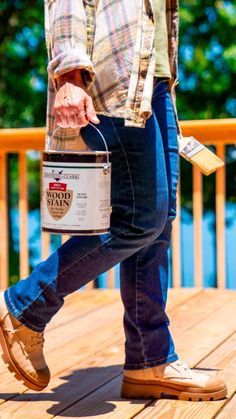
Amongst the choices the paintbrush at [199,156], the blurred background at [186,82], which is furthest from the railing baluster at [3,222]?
the blurred background at [186,82]

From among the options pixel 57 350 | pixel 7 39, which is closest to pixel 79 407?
pixel 57 350

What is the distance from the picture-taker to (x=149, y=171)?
83.7 inches

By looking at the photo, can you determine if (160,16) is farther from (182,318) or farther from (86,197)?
(182,318)

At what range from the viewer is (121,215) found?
2.13 metres

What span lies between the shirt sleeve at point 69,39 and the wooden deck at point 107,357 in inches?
34.7

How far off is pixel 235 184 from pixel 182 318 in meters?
8.32

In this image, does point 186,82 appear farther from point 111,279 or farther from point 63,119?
point 63,119

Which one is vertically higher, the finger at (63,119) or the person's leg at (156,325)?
the finger at (63,119)

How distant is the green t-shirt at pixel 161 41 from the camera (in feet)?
7.15

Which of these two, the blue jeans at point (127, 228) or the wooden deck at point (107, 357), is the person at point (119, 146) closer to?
the blue jeans at point (127, 228)

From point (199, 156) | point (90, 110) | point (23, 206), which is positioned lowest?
point (23, 206)

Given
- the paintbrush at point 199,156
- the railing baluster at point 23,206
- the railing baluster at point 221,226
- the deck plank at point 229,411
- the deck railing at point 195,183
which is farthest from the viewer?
the railing baluster at point 23,206

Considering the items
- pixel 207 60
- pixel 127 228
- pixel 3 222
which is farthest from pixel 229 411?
pixel 207 60

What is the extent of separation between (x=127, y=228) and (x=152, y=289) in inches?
10.9
